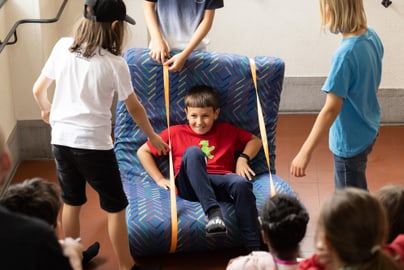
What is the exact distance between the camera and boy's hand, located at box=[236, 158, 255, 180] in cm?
363

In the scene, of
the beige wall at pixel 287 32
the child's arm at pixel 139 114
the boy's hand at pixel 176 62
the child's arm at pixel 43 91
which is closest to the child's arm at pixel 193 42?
the boy's hand at pixel 176 62

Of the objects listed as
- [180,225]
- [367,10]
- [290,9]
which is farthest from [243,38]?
[180,225]

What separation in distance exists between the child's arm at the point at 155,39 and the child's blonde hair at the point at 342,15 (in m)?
1.11

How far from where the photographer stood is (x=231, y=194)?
3400 millimetres

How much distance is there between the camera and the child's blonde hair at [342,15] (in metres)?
2.80

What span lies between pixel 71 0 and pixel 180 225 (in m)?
2.20

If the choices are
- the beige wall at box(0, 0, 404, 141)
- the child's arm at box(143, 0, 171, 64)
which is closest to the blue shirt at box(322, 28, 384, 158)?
the child's arm at box(143, 0, 171, 64)

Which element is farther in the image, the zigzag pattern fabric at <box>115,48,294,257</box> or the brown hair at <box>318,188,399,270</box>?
the zigzag pattern fabric at <box>115,48,294,257</box>

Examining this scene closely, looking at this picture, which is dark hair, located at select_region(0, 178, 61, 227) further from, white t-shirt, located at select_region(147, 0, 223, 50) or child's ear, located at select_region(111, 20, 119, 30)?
white t-shirt, located at select_region(147, 0, 223, 50)

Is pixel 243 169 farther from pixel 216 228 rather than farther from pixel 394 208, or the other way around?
pixel 394 208

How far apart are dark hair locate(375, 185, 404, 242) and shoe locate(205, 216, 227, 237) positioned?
1.08m

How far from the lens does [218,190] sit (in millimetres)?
3477

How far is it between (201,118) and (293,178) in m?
0.94

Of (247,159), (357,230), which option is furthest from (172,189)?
(357,230)
